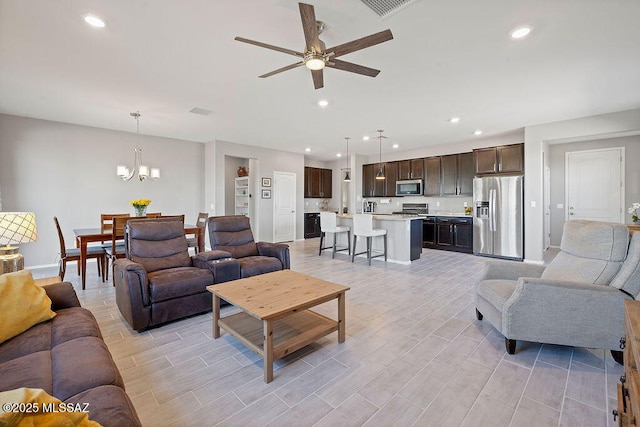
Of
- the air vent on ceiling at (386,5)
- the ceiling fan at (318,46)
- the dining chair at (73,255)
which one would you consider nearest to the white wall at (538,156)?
the ceiling fan at (318,46)

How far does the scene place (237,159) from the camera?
8320mm

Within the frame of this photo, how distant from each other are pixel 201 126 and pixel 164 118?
2.29ft

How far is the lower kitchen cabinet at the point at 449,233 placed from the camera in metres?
6.52

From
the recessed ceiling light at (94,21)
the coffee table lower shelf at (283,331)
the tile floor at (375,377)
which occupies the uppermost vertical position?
the recessed ceiling light at (94,21)

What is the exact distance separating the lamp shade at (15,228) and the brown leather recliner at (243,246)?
1873 mm

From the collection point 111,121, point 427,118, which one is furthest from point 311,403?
point 111,121

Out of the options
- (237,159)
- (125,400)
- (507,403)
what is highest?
(237,159)

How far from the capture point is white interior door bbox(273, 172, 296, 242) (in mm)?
8008

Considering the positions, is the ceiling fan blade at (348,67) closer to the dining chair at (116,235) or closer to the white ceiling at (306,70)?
the white ceiling at (306,70)

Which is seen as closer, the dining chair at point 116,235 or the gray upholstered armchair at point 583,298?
the gray upholstered armchair at point 583,298

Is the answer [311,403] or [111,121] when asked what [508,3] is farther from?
[111,121]

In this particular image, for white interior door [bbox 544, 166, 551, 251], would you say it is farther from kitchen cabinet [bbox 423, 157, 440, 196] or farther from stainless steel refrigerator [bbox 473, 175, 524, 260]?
kitchen cabinet [bbox 423, 157, 440, 196]

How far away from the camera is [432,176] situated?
7395 mm

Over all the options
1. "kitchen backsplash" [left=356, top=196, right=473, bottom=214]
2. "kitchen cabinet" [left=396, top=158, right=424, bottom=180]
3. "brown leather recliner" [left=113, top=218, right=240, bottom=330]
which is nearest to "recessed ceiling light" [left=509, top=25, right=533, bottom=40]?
"brown leather recliner" [left=113, top=218, right=240, bottom=330]
